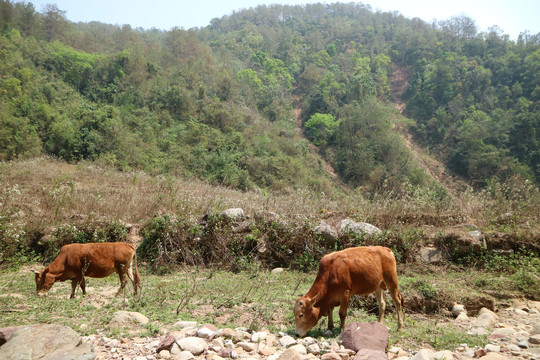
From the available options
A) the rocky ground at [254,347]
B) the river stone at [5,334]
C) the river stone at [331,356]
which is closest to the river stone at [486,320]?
the rocky ground at [254,347]

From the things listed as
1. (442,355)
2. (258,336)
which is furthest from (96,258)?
(442,355)

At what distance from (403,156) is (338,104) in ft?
48.6

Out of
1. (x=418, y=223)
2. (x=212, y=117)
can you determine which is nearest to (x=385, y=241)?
(x=418, y=223)

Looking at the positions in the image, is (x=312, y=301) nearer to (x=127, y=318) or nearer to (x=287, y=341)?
(x=287, y=341)

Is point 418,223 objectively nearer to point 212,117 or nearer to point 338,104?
point 212,117

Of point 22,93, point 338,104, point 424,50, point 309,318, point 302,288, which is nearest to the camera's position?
point 309,318

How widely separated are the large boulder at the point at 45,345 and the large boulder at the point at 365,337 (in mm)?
2966

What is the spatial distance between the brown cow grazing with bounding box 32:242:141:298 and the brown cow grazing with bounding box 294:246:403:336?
11.7 ft

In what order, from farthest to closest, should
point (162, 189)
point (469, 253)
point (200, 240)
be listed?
point (162, 189) → point (200, 240) → point (469, 253)

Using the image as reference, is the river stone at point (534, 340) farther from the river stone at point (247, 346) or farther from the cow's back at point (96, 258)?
the cow's back at point (96, 258)

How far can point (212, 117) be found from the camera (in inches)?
1305

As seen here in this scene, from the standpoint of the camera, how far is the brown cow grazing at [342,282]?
15.6 feet

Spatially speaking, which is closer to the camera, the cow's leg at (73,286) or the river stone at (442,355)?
the river stone at (442,355)

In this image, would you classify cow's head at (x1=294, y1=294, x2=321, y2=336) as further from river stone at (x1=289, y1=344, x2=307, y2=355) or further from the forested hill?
the forested hill
